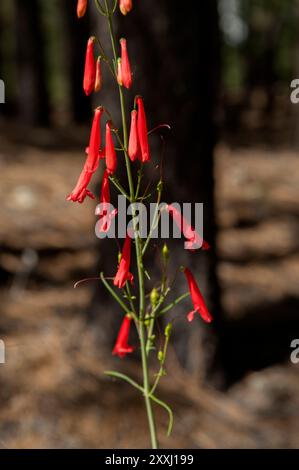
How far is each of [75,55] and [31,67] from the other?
74.6 inches

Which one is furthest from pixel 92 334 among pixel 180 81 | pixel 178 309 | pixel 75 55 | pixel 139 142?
pixel 75 55

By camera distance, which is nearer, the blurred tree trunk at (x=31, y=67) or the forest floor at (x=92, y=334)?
the forest floor at (x=92, y=334)

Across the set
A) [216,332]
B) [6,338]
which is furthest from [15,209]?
[216,332]

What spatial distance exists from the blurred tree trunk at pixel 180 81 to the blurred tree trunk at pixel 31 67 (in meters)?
9.08

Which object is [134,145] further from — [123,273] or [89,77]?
[123,273]

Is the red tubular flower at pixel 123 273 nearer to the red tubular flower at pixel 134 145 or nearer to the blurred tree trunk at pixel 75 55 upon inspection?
the red tubular flower at pixel 134 145

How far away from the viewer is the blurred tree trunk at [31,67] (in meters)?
12.6

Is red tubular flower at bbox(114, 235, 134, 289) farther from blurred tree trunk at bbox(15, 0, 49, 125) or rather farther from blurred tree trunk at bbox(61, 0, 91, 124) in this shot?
blurred tree trunk at bbox(61, 0, 91, 124)

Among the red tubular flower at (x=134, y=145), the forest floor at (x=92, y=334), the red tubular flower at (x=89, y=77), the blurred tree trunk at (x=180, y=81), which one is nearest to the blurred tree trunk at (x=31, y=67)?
the forest floor at (x=92, y=334)

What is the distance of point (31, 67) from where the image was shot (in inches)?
521

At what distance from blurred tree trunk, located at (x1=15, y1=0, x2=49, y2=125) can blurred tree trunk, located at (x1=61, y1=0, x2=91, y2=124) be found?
1.35 meters

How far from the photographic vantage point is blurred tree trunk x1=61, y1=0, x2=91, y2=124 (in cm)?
1464

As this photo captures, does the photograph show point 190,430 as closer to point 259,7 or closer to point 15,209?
point 15,209

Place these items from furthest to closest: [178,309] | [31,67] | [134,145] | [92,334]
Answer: [31,67] < [92,334] < [178,309] < [134,145]
